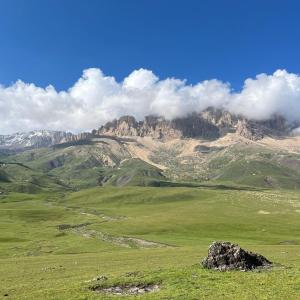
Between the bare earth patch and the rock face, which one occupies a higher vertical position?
the rock face

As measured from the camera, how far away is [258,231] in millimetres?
171750

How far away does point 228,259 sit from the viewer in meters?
47.8

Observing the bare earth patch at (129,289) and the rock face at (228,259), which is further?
the rock face at (228,259)

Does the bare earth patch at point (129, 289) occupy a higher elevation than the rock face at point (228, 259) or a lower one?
lower

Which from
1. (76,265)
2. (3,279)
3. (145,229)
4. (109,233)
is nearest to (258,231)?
(145,229)

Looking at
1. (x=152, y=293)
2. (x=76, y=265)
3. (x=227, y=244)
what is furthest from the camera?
(x=76, y=265)

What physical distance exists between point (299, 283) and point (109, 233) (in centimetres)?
13042

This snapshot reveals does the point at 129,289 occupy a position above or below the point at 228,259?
below

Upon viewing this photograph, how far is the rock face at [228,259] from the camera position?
155ft

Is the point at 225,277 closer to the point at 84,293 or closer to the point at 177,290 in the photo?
the point at 177,290

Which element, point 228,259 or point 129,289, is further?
point 228,259

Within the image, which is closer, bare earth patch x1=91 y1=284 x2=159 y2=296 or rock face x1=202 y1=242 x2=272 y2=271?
bare earth patch x1=91 y1=284 x2=159 y2=296

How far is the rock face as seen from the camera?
155 feet

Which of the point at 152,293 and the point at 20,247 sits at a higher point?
the point at 152,293
